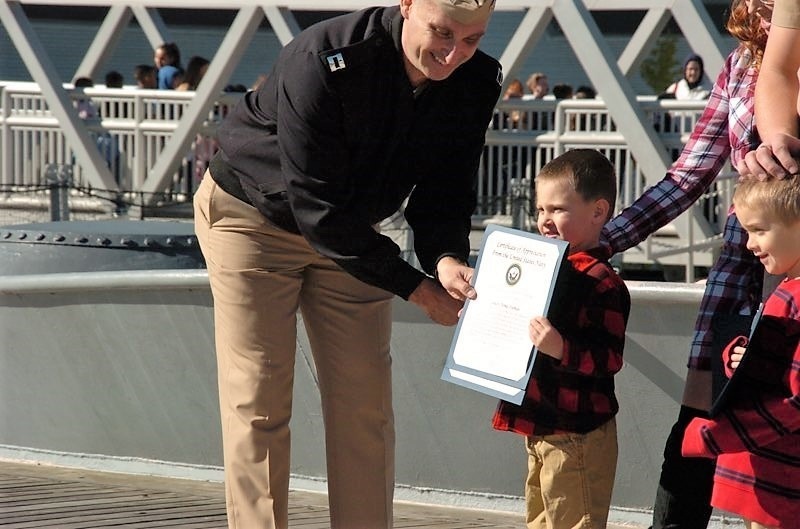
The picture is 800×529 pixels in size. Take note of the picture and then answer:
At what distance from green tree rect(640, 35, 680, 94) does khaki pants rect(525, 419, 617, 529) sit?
21.4 metres

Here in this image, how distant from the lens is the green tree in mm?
24922

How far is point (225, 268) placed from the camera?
4273 millimetres

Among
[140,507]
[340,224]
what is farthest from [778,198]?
[140,507]

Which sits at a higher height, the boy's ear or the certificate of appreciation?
the boy's ear

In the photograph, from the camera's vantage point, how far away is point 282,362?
426cm

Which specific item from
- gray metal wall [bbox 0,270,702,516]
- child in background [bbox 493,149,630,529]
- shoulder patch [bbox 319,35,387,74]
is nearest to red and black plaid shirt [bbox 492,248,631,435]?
child in background [bbox 493,149,630,529]

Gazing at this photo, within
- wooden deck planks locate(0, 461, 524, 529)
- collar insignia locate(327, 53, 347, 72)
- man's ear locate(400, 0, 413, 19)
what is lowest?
wooden deck planks locate(0, 461, 524, 529)

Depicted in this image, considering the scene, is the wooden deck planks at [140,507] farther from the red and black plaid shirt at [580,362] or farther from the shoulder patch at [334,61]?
the shoulder patch at [334,61]

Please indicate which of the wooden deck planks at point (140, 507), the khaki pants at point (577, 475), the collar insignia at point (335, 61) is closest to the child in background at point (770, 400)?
the khaki pants at point (577, 475)

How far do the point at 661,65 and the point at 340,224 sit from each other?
21849mm

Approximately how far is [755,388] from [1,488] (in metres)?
3.66

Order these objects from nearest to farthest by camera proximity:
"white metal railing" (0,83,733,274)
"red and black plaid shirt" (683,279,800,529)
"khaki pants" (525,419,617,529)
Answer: "red and black plaid shirt" (683,279,800,529) → "khaki pants" (525,419,617,529) → "white metal railing" (0,83,733,274)

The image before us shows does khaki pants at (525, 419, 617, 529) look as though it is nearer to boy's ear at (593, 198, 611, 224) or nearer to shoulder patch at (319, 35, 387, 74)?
boy's ear at (593, 198, 611, 224)

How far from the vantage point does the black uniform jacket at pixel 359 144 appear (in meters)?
3.90
